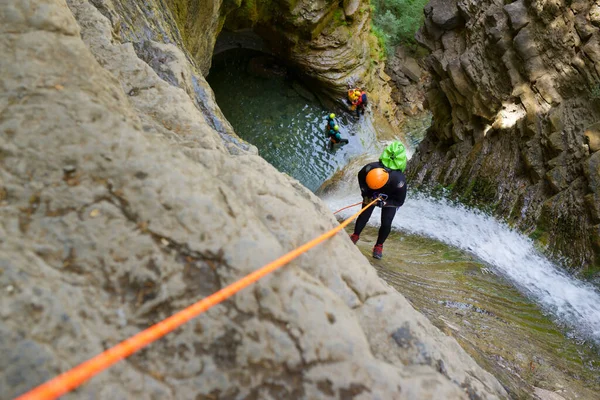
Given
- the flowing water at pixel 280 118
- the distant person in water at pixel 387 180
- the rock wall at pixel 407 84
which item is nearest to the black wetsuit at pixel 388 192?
the distant person in water at pixel 387 180

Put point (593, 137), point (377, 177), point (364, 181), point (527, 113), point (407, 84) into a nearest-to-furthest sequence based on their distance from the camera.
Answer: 1. point (377, 177)
2. point (364, 181)
3. point (593, 137)
4. point (527, 113)
5. point (407, 84)

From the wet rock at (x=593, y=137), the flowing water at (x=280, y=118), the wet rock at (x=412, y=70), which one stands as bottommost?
the flowing water at (x=280, y=118)

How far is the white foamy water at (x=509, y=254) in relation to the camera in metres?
4.57

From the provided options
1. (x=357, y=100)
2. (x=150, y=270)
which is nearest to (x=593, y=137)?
(x=150, y=270)

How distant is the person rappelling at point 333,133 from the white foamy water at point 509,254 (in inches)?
170

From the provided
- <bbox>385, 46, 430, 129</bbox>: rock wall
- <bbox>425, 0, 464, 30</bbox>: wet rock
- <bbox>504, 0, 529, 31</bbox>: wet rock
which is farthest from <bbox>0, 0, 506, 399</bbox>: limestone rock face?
<bbox>385, 46, 430, 129</bbox>: rock wall

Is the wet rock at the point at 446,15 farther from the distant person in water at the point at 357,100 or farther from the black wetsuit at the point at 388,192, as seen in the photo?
the black wetsuit at the point at 388,192

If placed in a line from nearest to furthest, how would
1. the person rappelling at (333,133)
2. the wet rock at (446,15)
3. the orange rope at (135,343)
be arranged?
the orange rope at (135,343) < the wet rock at (446,15) < the person rappelling at (333,133)

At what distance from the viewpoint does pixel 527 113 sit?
6453mm

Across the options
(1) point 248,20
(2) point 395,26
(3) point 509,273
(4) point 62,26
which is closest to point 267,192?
(4) point 62,26

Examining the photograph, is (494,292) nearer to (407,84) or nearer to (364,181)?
(364,181)

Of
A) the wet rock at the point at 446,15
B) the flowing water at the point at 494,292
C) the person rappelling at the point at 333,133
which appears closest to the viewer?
the flowing water at the point at 494,292

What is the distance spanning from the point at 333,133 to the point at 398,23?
638cm

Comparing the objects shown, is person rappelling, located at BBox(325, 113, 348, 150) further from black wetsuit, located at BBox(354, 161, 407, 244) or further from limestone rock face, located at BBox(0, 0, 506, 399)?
limestone rock face, located at BBox(0, 0, 506, 399)
